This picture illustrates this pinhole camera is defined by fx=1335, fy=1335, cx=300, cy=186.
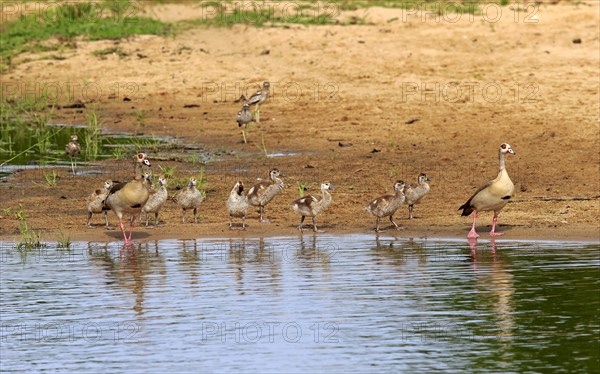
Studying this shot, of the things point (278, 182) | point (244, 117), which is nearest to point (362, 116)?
point (244, 117)

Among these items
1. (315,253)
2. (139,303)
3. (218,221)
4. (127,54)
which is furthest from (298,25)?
(139,303)

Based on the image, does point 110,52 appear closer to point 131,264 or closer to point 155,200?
point 155,200

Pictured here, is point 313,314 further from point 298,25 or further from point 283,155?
point 298,25

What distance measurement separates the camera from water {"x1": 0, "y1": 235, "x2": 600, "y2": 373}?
1071 cm

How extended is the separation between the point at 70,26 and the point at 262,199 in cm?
1809

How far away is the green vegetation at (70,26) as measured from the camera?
3291 cm

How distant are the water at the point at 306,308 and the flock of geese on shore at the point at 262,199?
0.70 meters

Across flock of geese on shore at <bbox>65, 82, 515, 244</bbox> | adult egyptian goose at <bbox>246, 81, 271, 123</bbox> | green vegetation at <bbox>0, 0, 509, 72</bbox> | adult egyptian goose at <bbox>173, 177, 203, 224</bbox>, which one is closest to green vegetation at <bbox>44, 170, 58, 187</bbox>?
flock of geese on shore at <bbox>65, 82, 515, 244</bbox>

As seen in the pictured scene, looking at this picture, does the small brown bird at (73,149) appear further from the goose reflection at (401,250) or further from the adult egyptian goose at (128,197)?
the goose reflection at (401,250)

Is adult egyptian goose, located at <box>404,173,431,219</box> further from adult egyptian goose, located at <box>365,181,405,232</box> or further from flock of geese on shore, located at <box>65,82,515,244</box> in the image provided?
adult egyptian goose, located at <box>365,181,405,232</box>

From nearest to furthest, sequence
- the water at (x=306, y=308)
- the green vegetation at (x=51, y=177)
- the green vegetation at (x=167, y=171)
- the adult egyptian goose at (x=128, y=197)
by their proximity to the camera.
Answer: the water at (x=306, y=308) → the adult egyptian goose at (x=128, y=197) → the green vegetation at (x=167, y=171) → the green vegetation at (x=51, y=177)

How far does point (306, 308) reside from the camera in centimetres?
1241

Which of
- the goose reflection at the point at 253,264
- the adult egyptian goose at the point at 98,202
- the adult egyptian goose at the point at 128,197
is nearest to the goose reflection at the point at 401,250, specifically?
Result: the goose reflection at the point at 253,264

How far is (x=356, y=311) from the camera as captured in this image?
1223cm
